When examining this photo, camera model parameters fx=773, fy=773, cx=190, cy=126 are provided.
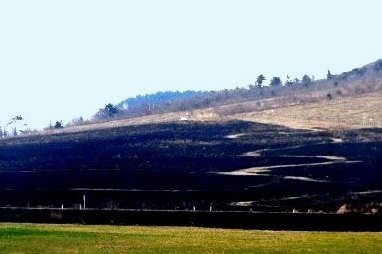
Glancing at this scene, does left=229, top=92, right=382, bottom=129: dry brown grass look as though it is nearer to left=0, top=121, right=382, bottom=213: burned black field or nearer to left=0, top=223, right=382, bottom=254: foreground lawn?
left=0, top=121, right=382, bottom=213: burned black field

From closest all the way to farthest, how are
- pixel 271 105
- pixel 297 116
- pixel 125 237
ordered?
pixel 125 237 < pixel 297 116 < pixel 271 105

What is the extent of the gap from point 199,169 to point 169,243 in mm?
51416

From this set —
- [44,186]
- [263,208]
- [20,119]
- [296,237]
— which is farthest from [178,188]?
[20,119]

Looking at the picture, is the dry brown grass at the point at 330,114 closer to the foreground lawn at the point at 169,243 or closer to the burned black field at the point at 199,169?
the burned black field at the point at 199,169

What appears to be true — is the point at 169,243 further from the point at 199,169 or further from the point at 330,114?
the point at 330,114

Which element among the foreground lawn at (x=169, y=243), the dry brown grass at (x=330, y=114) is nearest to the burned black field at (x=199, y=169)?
the dry brown grass at (x=330, y=114)

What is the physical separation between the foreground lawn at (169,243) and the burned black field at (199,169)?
19.6 meters

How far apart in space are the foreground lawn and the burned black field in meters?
19.6

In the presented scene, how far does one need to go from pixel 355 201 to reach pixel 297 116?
57374 millimetres

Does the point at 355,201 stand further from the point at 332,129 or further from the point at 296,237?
the point at 332,129

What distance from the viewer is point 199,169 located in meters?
77.8

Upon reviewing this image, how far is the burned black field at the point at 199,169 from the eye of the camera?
194 ft

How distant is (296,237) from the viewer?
1186 inches

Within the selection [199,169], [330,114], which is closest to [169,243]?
[199,169]
